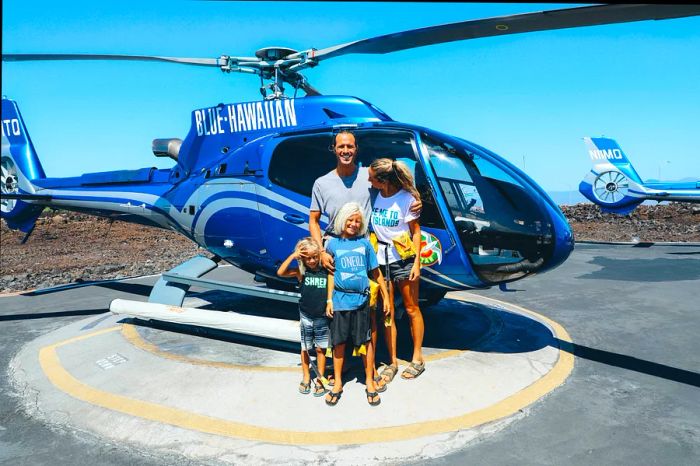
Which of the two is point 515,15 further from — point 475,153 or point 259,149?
point 259,149

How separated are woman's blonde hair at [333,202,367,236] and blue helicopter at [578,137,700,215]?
20283 mm

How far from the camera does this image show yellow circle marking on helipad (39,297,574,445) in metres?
3.36

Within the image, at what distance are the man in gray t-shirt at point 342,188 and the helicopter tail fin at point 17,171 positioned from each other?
783 centimetres

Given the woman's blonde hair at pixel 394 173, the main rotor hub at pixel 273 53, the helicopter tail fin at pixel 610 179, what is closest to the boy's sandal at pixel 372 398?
the woman's blonde hair at pixel 394 173

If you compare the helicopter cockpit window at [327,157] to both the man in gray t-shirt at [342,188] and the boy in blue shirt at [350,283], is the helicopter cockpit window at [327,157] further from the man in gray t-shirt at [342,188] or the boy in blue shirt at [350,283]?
the boy in blue shirt at [350,283]

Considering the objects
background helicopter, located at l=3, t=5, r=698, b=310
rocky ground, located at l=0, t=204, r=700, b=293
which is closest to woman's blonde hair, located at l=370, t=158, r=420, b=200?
background helicopter, located at l=3, t=5, r=698, b=310

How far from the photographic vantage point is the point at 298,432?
342cm

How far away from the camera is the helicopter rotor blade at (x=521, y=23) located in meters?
2.82

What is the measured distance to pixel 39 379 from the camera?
4570mm

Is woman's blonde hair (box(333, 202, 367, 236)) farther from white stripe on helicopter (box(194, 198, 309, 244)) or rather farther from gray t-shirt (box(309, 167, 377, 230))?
white stripe on helicopter (box(194, 198, 309, 244))

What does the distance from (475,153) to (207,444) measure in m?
3.49

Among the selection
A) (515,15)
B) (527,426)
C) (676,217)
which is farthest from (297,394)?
(676,217)

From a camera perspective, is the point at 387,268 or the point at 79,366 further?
the point at 79,366

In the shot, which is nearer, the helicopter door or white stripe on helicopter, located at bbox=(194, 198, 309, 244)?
the helicopter door
